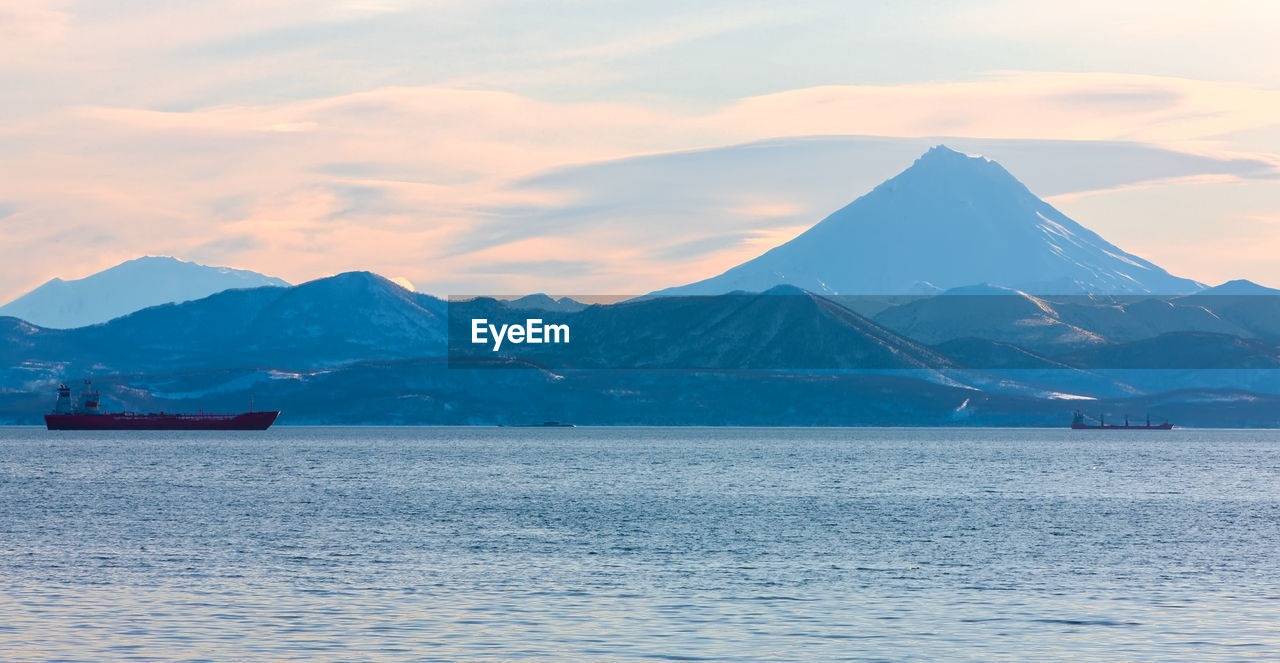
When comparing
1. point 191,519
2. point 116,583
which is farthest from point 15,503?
point 116,583

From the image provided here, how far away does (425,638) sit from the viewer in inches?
2003

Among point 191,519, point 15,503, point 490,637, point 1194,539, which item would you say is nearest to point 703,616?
point 490,637

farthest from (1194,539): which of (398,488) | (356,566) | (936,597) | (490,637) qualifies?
(398,488)

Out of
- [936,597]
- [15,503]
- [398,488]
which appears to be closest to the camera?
[936,597]

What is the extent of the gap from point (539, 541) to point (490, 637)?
3696 cm

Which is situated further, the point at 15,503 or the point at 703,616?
the point at 15,503

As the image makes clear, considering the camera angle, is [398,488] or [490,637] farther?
[398,488]

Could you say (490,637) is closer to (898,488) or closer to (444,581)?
(444,581)

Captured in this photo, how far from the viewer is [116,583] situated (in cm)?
6475

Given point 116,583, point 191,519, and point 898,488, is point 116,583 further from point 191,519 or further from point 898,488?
point 898,488

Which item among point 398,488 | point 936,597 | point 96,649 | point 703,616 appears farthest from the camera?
point 398,488

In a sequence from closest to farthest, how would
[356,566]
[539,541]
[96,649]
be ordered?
[96,649] → [356,566] → [539,541]

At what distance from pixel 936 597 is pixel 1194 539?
121ft

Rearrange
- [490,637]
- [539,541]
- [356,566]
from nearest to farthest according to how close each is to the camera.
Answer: [490,637] → [356,566] → [539,541]
